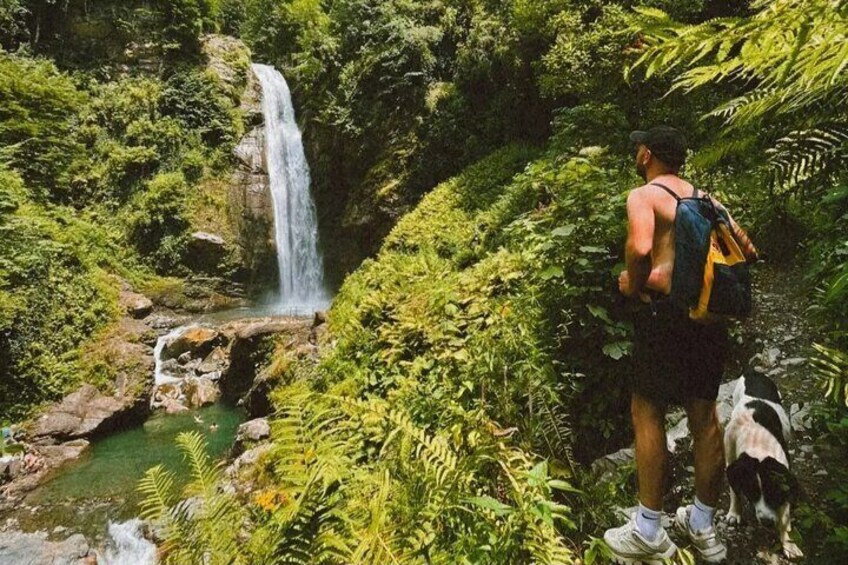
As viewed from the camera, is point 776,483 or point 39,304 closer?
point 776,483

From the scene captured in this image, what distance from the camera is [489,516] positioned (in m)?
2.15

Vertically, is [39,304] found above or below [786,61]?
below

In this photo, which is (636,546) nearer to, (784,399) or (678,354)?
(678,354)

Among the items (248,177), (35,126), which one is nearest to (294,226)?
(248,177)

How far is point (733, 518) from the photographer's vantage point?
2.52m

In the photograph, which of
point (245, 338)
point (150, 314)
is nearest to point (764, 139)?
point (245, 338)

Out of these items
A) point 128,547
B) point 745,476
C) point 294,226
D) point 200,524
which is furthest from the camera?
point 294,226

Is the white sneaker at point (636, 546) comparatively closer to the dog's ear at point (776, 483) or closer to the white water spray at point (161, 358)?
the dog's ear at point (776, 483)

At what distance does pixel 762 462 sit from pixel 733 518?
1.30 feet

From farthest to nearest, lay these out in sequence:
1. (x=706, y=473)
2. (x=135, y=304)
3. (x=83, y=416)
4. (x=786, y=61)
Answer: (x=135, y=304) < (x=83, y=416) < (x=706, y=473) < (x=786, y=61)

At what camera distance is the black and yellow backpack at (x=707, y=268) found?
6.15 ft

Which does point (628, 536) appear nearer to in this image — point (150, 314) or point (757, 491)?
point (757, 491)

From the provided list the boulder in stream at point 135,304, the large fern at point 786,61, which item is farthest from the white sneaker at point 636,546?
the boulder in stream at point 135,304

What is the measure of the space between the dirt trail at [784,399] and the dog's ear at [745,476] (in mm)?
181
